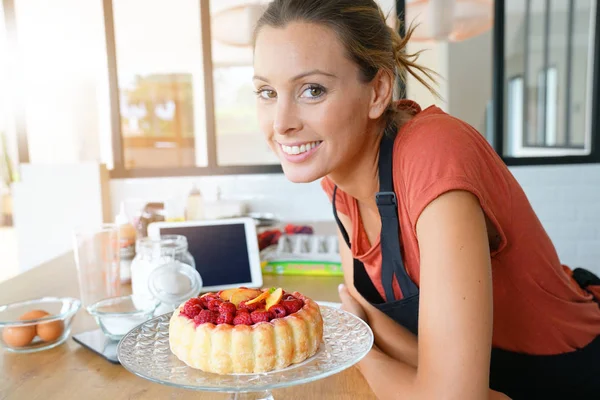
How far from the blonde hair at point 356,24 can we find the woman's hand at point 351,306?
403 mm

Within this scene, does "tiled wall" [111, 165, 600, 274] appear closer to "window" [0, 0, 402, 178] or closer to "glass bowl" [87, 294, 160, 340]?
"window" [0, 0, 402, 178]

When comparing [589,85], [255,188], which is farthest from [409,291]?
[589,85]

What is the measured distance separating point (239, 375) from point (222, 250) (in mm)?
799

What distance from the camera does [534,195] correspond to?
3594 mm

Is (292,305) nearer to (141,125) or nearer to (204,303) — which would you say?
(204,303)

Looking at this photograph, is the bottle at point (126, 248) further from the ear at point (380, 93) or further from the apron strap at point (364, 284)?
the ear at point (380, 93)

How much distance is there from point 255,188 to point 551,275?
2.61m

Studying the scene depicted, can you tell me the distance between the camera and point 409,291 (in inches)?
42.2

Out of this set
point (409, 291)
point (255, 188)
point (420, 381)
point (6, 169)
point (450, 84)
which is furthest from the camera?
point (6, 169)

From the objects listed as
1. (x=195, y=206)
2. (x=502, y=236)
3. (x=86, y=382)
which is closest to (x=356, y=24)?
(x=502, y=236)

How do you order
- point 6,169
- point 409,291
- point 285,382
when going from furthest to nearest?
point 6,169 → point 409,291 → point 285,382

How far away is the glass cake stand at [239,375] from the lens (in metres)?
0.71

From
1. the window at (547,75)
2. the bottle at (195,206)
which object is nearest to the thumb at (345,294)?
the bottle at (195,206)

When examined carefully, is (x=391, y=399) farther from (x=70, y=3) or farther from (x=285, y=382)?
(x=70, y=3)
